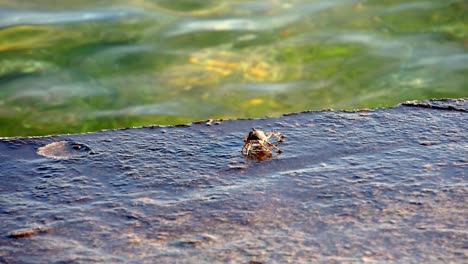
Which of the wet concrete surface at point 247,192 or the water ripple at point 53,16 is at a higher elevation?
the water ripple at point 53,16

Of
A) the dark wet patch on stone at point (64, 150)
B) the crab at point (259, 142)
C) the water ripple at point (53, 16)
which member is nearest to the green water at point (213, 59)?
the water ripple at point (53, 16)

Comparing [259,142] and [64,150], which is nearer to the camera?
[259,142]

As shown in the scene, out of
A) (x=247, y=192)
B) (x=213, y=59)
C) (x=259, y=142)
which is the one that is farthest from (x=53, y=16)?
(x=247, y=192)

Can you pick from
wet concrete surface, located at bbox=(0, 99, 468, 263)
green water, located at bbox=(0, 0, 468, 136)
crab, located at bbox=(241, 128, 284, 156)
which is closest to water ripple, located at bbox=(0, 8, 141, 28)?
green water, located at bbox=(0, 0, 468, 136)

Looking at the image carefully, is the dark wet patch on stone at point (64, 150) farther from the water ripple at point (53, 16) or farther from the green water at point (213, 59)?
the water ripple at point (53, 16)

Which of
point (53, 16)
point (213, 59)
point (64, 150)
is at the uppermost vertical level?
point (53, 16)

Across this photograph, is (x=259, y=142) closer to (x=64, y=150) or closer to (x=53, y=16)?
(x=64, y=150)
